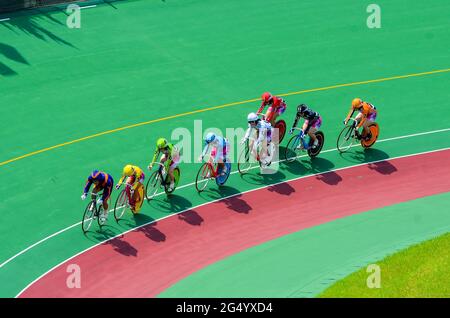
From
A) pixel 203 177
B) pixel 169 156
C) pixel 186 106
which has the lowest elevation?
pixel 203 177

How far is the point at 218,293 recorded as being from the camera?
23.2m

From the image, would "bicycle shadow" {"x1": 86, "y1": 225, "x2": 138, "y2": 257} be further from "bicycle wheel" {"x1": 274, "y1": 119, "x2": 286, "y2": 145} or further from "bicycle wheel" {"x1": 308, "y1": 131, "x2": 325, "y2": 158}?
"bicycle wheel" {"x1": 308, "y1": 131, "x2": 325, "y2": 158}

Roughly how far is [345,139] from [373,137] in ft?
2.98

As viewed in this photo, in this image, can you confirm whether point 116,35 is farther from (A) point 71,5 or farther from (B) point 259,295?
(B) point 259,295

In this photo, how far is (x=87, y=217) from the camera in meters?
25.6

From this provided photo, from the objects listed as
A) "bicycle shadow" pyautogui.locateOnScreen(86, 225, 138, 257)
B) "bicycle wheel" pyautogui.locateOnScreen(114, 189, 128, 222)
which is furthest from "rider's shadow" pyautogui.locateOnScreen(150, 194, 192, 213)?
"bicycle shadow" pyautogui.locateOnScreen(86, 225, 138, 257)

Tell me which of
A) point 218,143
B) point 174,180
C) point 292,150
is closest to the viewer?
point 218,143

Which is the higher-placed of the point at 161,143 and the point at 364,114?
the point at 161,143

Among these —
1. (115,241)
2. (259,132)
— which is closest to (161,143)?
(115,241)

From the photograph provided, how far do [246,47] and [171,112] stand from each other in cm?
581

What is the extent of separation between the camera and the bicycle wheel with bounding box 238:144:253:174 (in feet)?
94.6

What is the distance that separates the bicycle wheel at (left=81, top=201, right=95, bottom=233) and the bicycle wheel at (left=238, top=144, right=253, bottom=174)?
537 cm

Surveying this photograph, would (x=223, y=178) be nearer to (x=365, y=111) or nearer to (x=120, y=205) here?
(x=120, y=205)
